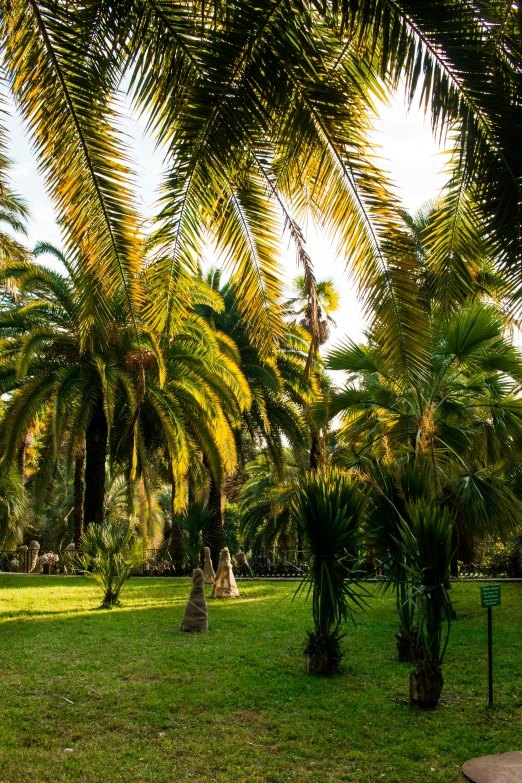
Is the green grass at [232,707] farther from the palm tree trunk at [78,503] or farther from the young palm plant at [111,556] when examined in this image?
the palm tree trunk at [78,503]

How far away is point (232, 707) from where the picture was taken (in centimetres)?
640

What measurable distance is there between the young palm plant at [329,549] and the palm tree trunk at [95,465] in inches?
451

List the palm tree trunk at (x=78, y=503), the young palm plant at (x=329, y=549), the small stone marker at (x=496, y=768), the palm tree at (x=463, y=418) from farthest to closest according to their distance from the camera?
1. the palm tree trunk at (x=78, y=503)
2. the palm tree at (x=463, y=418)
3. the young palm plant at (x=329, y=549)
4. the small stone marker at (x=496, y=768)

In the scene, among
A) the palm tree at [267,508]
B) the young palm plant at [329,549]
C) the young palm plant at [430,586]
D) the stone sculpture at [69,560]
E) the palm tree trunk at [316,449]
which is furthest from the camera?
the palm tree at [267,508]

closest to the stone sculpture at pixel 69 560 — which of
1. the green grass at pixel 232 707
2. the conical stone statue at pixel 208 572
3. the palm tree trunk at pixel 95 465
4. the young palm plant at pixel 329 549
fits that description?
the palm tree trunk at pixel 95 465

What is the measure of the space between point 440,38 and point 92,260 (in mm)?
2730

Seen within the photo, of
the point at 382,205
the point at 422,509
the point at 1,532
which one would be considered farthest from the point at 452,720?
the point at 1,532

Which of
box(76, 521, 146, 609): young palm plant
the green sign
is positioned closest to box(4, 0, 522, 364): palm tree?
the green sign

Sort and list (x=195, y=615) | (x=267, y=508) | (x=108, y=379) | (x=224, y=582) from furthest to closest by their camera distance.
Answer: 1. (x=267, y=508)
2. (x=108, y=379)
3. (x=224, y=582)
4. (x=195, y=615)

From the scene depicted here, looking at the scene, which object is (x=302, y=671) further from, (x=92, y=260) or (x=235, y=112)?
(x=235, y=112)

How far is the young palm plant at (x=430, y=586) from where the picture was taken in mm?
6273

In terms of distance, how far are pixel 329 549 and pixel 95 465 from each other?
12.0 m

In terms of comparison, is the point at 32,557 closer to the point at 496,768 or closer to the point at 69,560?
the point at 69,560

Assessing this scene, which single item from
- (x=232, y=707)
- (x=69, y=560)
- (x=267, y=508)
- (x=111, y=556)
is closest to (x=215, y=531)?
(x=69, y=560)
